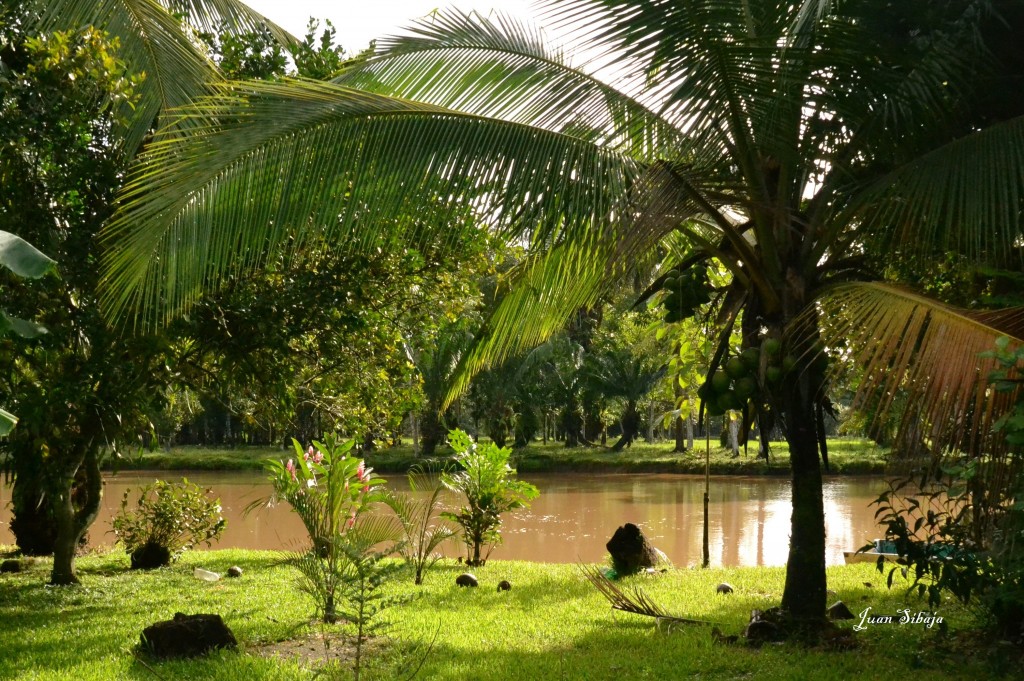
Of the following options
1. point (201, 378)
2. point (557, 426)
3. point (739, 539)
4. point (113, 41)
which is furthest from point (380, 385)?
point (557, 426)

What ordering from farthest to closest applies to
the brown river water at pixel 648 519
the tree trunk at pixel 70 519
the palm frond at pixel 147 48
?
the brown river water at pixel 648 519
the tree trunk at pixel 70 519
the palm frond at pixel 147 48

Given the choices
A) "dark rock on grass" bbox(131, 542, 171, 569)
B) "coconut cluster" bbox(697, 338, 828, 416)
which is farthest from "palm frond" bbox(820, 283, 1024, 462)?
"dark rock on grass" bbox(131, 542, 171, 569)

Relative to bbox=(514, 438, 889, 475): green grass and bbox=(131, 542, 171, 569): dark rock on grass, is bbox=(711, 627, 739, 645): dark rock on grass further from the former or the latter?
bbox=(514, 438, 889, 475): green grass

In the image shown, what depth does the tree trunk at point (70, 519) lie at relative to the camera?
7832 millimetres

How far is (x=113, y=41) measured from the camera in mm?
5816

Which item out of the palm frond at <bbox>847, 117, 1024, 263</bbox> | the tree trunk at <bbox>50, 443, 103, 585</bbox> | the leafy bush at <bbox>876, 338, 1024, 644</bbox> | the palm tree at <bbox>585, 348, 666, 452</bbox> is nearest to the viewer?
the leafy bush at <bbox>876, 338, 1024, 644</bbox>

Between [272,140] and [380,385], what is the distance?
4.25 meters

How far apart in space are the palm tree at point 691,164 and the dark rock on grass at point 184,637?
201cm

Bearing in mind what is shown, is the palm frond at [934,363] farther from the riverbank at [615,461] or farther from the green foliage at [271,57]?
the riverbank at [615,461]

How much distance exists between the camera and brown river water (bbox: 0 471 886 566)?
12.2 metres

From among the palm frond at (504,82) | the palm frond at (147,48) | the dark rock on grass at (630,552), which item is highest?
the palm frond at (147,48)

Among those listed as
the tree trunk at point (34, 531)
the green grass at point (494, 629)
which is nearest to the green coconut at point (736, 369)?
the green grass at point (494, 629)

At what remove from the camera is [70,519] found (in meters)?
7.99

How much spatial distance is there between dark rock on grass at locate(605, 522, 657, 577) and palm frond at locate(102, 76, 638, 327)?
525cm
